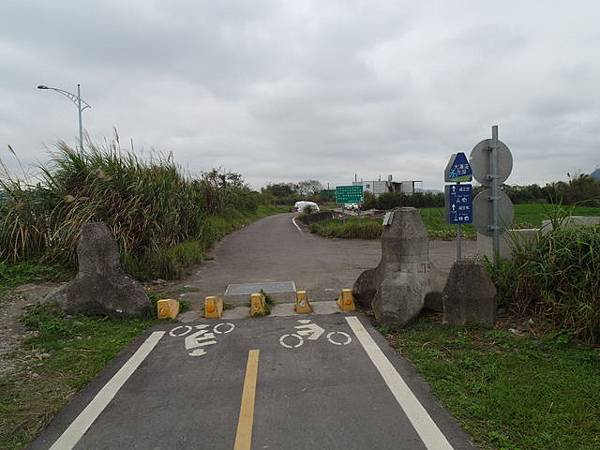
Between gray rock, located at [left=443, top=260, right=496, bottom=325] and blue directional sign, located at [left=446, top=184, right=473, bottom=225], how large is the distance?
114cm

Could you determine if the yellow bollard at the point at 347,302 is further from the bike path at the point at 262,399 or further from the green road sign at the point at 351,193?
the green road sign at the point at 351,193

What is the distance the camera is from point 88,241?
6598 millimetres

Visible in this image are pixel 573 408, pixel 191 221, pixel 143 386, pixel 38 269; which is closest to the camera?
pixel 573 408

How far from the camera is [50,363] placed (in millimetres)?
4695

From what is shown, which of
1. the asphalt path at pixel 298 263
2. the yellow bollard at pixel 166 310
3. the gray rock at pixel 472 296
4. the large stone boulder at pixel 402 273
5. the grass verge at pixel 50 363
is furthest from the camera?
the asphalt path at pixel 298 263

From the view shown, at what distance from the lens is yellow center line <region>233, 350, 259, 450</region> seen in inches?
121

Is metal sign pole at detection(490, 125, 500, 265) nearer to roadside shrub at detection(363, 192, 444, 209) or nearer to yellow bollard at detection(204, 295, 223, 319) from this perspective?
yellow bollard at detection(204, 295, 223, 319)

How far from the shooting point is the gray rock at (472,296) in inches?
212

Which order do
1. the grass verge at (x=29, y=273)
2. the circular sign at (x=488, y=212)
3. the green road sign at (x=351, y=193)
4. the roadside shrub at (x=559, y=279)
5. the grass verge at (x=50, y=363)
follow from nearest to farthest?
the grass verge at (x=50, y=363) < the roadside shrub at (x=559, y=279) < the circular sign at (x=488, y=212) < the grass verge at (x=29, y=273) < the green road sign at (x=351, y=193)

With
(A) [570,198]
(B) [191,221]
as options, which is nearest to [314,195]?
(B) [191,221]

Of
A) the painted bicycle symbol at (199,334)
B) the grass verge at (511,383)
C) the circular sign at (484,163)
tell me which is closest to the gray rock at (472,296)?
the grass verge at (511,383)

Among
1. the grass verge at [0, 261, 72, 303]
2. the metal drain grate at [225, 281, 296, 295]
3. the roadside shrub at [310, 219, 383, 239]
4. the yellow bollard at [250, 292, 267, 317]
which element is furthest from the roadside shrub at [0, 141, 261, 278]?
the roadside shrub at [310, 219, 383, 239]

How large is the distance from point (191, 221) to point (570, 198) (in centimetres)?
943

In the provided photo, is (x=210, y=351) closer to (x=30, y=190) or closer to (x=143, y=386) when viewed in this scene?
(x=143, y=386)
